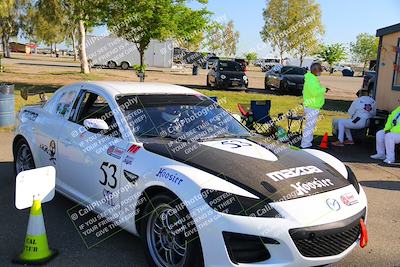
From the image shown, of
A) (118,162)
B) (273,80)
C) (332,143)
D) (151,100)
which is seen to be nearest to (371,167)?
(332,143)

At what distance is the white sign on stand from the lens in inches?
147

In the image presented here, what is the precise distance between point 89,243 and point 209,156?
1.61 m

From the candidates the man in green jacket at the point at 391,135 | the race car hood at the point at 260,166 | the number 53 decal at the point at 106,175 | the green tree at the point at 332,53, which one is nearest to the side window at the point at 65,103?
the number 53 decal at the point at 106,175

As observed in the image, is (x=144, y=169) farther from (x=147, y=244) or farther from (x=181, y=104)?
(x=181, y=104)

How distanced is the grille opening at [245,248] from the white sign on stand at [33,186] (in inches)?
73.5

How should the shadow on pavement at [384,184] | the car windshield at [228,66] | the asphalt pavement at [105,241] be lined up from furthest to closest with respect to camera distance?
the car windshield at [228,66]
the shadow on pavement at [384,184]
the asphalt pavement at [105,241]

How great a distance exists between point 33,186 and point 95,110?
4.45ft

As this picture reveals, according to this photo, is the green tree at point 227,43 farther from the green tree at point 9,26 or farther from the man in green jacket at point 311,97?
the man in green jacket at point 311,97

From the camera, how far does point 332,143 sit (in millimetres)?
10312

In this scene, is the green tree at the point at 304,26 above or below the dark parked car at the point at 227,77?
above

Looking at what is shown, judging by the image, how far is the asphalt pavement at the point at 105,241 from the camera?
3996 mm

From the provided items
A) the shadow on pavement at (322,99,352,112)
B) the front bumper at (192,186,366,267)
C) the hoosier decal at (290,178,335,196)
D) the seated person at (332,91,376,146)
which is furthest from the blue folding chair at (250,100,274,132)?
the shadow on pavement at (322,99,352,112)

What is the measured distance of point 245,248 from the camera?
3.09 metres

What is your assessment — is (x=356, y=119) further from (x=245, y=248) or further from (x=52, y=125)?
(x=245, y=248)
